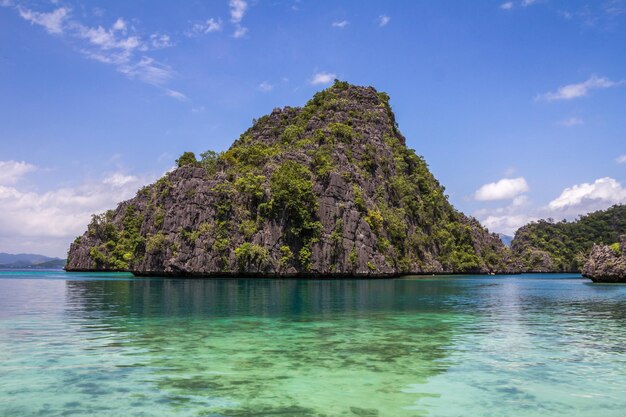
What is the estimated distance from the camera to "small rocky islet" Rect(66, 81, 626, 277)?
85.1m

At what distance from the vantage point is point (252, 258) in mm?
82188

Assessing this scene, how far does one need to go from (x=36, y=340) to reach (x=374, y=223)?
82037 mm

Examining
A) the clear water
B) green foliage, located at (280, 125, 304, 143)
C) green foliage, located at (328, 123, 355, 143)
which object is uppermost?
green foliage, located at (280, 125, 304, 143)

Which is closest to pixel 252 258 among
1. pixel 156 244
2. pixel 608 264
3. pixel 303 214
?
pixel 303 214

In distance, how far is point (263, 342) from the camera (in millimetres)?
17266

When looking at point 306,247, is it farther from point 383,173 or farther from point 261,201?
point 383,173

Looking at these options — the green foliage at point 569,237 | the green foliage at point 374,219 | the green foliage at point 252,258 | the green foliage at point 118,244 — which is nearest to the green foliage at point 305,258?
the green foliage at point 252,258

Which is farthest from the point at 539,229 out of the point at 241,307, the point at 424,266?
the point at 241,307

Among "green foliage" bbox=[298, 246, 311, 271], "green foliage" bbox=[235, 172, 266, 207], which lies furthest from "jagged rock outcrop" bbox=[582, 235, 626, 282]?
"green foliage" bbox=[235, 172, 266, 207]

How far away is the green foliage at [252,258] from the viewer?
81.9m

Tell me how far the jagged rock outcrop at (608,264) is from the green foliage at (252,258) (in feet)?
160

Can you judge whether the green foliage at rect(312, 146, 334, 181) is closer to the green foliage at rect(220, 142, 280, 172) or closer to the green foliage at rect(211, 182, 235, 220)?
the green foliage at rect(220, 142, 280, 172)

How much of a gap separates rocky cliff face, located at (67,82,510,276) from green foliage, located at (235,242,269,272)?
0.17 metres

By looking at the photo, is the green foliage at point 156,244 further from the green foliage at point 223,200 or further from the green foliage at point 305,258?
the green foliage at point 305,258
